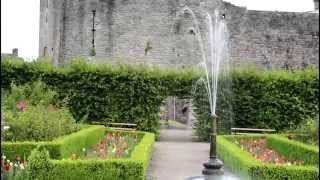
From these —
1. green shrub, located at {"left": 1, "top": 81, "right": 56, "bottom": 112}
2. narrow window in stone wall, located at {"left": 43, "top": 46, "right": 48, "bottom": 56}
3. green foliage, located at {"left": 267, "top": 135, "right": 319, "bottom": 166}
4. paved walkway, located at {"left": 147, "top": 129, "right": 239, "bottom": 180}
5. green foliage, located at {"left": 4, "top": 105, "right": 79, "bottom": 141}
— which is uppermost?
narrow window in stone wall, located at {"left": 43, "top": 46, "right": 48, "bottom": 56}

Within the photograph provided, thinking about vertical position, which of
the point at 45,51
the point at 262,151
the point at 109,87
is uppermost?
the point at 45,51

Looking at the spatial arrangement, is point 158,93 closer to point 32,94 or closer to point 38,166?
point 32,94

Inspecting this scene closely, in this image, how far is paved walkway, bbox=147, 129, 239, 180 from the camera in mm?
10750

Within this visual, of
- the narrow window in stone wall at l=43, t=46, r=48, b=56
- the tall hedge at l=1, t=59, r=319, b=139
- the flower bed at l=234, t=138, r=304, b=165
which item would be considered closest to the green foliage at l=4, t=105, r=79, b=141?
the flower bed at l=234, t=138, r=304, b=165

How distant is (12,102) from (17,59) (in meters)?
5.29

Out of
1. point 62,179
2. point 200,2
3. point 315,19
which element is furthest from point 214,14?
point 62,179

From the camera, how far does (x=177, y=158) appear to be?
13.4 m

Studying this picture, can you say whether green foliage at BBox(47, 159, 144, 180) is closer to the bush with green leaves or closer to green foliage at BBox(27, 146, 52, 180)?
green foliage at BBox(27, 146, 52, 180)

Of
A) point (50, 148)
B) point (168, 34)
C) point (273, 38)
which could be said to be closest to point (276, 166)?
point (50, 148)

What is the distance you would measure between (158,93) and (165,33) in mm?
5562

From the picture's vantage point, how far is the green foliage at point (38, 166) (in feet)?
26.6

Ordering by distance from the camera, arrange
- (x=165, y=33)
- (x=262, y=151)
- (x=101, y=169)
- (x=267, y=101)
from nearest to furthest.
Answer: (x=101, y=169) → (x=262, y=151) → (x=267, y=101) → (x=165, y=33)

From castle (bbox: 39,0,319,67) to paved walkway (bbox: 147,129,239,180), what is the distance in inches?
201

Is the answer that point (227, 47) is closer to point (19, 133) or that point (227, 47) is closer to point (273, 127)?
point (273, 127)
